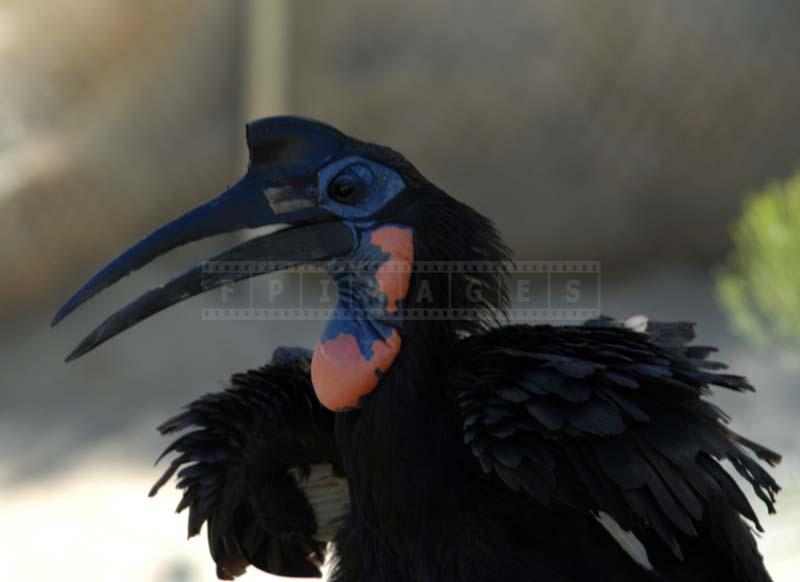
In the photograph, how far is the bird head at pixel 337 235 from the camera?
2236mm

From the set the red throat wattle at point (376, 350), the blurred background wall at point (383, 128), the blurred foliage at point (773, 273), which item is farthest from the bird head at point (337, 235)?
the blurred background wall at point (383, 128)

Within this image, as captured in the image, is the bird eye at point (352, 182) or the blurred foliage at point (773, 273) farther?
the blurred foliage at point (773, 273)

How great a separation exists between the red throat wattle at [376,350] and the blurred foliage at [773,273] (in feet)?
5.86

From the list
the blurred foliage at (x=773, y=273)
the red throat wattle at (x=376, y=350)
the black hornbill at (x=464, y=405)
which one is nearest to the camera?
the black hornbill at (x=464, y=405)

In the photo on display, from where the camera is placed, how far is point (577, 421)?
206 cm

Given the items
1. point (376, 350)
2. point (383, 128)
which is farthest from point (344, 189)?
point (383, 128)

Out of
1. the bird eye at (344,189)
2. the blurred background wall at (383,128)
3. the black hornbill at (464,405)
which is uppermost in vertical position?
the blurred background wall at (383,128)

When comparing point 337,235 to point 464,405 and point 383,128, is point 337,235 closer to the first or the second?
point 464,405

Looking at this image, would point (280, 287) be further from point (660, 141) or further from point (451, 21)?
point (660, 141)

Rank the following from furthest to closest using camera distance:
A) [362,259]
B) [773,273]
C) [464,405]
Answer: [773,273] < [362,259] < [464,405]

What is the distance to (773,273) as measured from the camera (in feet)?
12.1

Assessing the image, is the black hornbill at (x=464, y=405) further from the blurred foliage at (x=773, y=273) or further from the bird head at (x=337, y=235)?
the blurred foliage at (x=773, y=273)

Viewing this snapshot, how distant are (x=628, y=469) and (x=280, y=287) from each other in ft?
15.0

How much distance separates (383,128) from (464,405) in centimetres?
450
